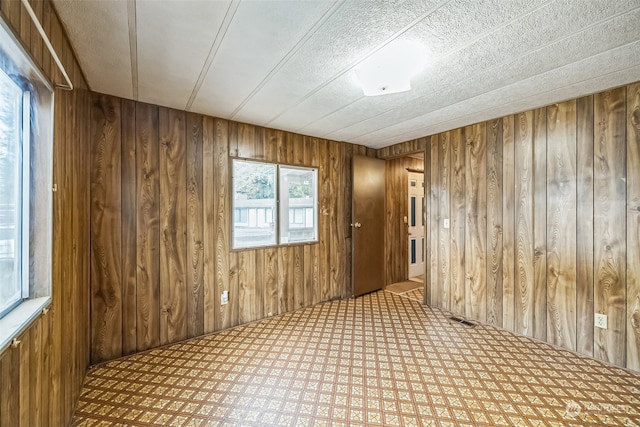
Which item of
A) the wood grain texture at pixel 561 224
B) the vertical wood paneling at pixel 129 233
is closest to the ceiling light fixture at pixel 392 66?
the wood grain texture at pixel 561 224

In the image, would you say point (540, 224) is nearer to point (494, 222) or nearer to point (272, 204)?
point (494, 222)

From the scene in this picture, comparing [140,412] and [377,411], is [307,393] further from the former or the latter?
[140,412]

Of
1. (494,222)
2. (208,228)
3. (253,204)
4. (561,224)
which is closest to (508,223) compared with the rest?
(494,222)

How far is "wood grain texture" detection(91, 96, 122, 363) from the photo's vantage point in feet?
7.50

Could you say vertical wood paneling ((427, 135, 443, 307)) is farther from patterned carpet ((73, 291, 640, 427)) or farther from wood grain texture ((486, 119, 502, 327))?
patterned carpet ((73, 291, 640, 427))

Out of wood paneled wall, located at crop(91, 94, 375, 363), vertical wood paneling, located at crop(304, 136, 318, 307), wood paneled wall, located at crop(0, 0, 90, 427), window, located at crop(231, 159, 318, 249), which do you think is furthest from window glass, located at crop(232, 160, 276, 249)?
wood paneled wall, located at crop(0, 0, 90, 427)

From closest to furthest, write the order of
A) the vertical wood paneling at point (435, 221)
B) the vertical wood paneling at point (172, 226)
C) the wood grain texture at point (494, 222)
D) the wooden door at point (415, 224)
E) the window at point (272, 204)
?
1. the vertical wood paneling at point (172, 226)
2. the wood grain texture at point (494, 222)
3. the window at point (272, 204)
4. the vertical wood paneling at point (435, 221)
5. the wooden door at point (415, 224)

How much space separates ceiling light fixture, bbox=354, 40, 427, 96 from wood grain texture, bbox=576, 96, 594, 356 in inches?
68.6

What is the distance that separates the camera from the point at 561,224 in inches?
100.0

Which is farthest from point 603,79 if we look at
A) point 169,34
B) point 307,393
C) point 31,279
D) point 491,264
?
point 31,279

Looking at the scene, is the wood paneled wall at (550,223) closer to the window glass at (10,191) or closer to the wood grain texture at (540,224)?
the wood grain texture at (540,224)

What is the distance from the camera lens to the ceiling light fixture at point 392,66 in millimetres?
1645

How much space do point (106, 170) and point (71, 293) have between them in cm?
114

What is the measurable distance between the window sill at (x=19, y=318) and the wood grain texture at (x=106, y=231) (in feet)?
3.87
